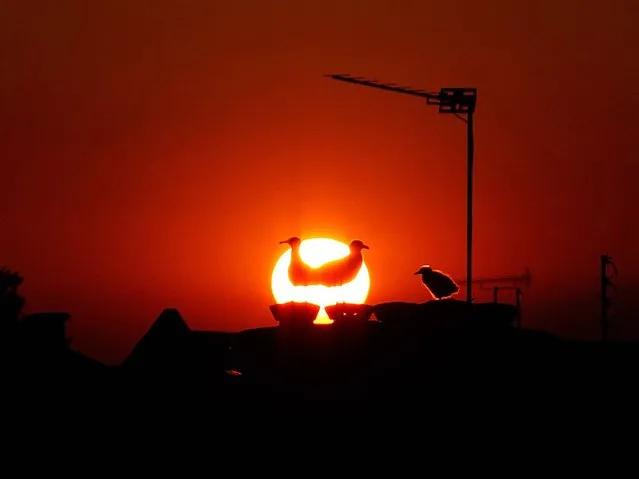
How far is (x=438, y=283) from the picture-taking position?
19.6m

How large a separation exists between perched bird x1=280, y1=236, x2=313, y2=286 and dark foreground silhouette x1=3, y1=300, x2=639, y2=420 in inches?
50.0

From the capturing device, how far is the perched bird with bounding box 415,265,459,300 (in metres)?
19.6

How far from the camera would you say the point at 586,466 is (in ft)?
53.7

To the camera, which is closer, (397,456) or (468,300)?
(397,456)

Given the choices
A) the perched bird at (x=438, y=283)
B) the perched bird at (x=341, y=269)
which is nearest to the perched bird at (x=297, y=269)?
the perched bird at (x=341, y=269)

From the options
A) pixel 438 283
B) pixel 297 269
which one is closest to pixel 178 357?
pixel 297 269

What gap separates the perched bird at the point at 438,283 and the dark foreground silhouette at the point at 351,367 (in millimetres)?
720

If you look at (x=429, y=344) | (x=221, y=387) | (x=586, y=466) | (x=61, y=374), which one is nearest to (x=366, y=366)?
(x=429, y=344)

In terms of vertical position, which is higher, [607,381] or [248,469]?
[607,381]

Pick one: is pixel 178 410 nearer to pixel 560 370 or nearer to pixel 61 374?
pixel 61 374

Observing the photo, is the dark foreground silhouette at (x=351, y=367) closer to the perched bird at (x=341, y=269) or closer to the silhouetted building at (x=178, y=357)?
the silhouetted building at (x=178, y=357)

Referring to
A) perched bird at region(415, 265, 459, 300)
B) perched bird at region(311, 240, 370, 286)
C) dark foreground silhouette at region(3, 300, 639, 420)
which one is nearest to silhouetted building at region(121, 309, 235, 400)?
dark foreground silhouette at region(3, 300, 639, 420)

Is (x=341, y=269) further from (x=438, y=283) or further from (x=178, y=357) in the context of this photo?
(x=178, y=357)

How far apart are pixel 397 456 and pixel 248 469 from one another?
2399 mm
